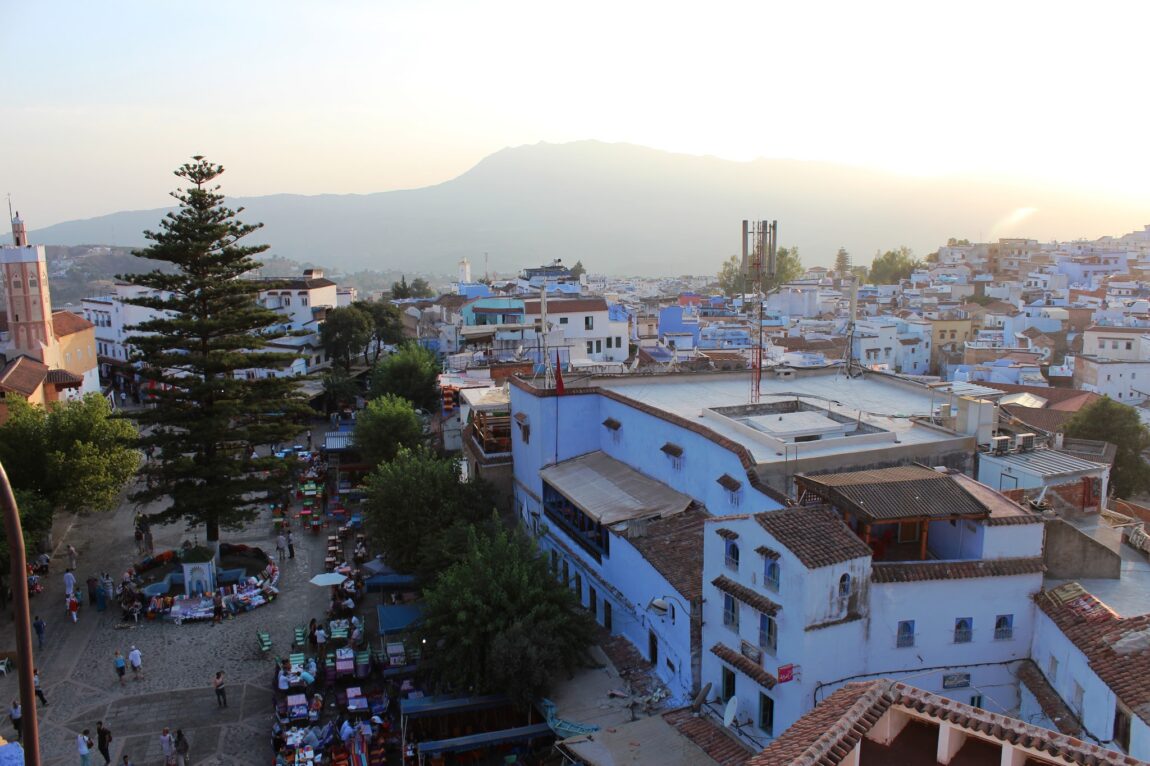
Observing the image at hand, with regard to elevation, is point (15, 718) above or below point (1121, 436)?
below

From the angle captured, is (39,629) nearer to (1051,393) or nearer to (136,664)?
(136,664)

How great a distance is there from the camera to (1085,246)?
80688mm

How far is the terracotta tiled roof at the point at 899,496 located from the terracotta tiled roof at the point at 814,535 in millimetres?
318

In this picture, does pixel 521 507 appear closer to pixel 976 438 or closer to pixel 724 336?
pixel 976 438

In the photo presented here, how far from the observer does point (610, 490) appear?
53.5 ft

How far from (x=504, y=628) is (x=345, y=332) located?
30.5 meters

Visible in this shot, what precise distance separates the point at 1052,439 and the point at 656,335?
1314 inches

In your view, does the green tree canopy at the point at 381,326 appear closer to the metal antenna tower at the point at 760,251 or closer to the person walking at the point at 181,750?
the metal antenna tower at the point at 760,251

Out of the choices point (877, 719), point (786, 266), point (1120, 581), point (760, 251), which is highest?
point (760, 251)

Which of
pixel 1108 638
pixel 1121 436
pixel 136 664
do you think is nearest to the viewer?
pixel 1108 638

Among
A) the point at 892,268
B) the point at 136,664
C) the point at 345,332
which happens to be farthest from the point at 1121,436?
the point at 892,268

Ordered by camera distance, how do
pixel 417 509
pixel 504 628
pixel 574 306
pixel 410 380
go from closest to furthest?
pixel 504 628
pixel 417 509
pixel 410 380
pixel 574 306

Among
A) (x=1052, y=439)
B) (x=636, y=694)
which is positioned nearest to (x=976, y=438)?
(x=1052, y=439)

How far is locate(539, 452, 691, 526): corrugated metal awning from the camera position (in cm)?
1512
